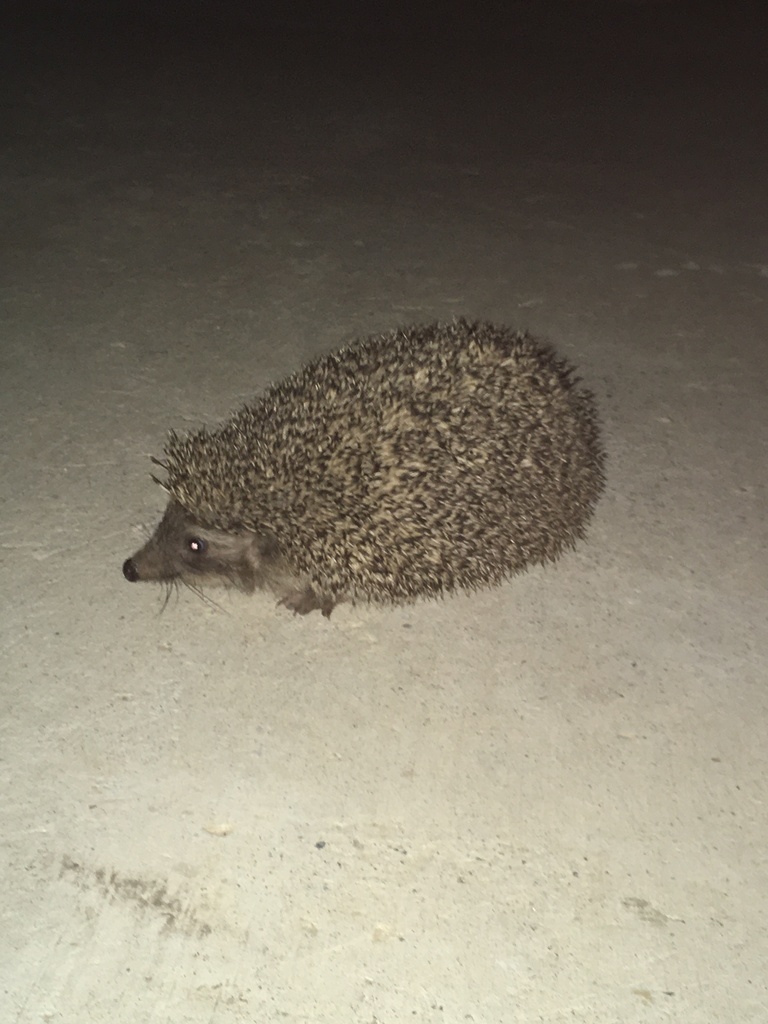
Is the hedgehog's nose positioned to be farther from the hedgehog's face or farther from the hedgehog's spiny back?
the hedgehog's spiny back

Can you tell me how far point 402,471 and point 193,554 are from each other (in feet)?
2.49

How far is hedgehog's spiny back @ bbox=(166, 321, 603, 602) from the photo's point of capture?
3.05 m

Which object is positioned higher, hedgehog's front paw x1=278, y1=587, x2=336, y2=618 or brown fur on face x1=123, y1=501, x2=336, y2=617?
brown fur on face x1=123, y1=501, x2=336, y2=617

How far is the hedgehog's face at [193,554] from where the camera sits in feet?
10.5

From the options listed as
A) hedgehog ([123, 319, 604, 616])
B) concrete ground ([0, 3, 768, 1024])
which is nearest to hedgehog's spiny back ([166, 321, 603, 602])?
hedgehog ([123, 319, 604, 616])

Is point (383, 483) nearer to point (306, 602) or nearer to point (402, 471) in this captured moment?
point (402, 471)

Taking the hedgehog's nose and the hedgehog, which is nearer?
the hedgehog

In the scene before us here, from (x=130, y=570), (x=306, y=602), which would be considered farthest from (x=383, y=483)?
(x=130, y=570)

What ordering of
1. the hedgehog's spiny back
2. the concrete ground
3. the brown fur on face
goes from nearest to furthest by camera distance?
1. the concrete ground
2. the hedgehog's spiny back
3. the brown fur on face

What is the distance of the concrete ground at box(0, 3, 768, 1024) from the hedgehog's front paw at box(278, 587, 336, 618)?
5 centimetres

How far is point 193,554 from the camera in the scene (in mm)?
3230

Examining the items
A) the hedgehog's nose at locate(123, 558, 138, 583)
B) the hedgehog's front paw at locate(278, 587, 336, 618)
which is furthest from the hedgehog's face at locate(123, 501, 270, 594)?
the hedgehog's front paw at locate(278, 587, 336, 618)

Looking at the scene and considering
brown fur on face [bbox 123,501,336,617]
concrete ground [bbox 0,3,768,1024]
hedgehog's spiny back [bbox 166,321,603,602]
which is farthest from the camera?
brown fur on face [bbox 123,501,336,617]

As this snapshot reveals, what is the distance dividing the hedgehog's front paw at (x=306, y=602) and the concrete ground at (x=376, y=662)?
0.17 feet
